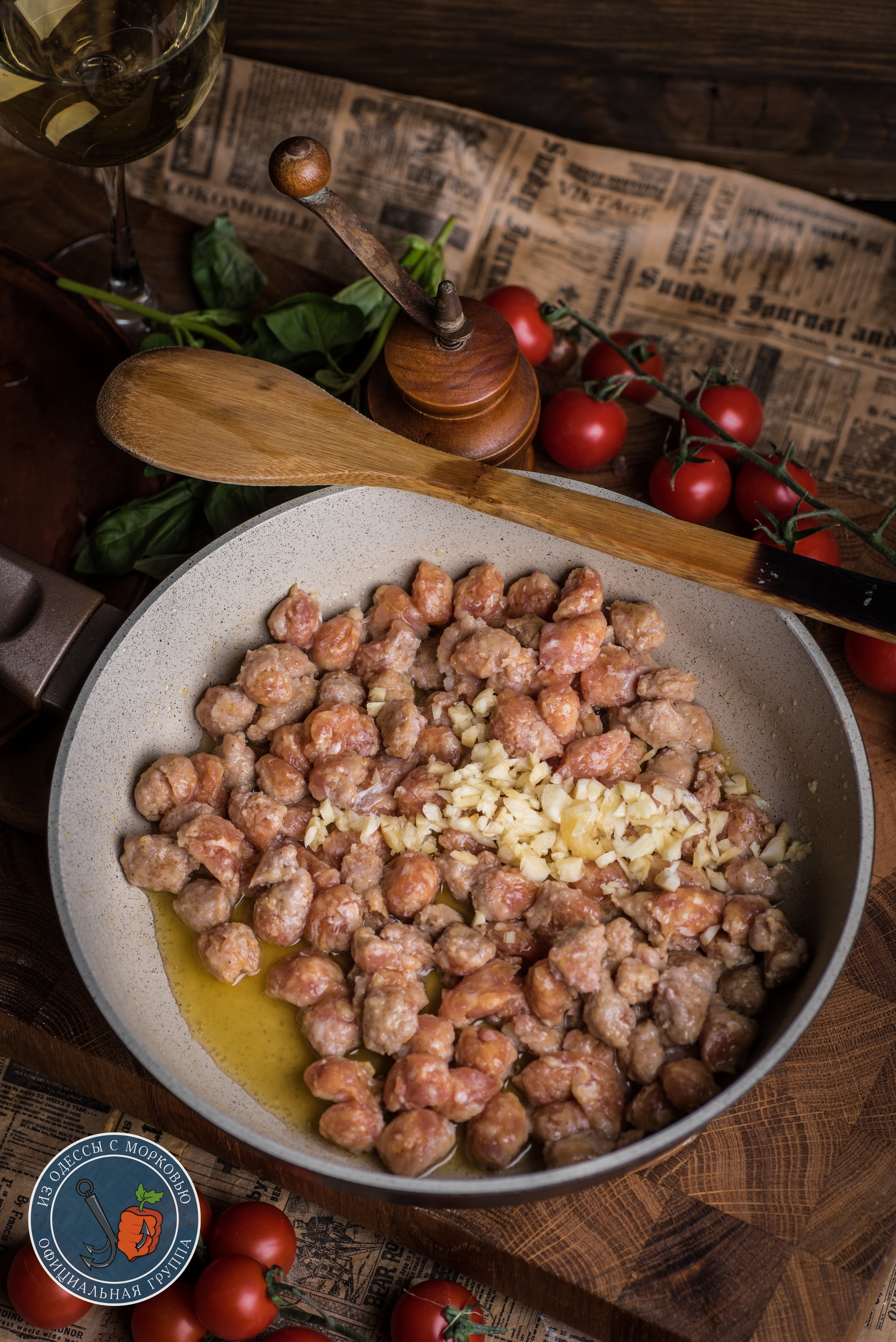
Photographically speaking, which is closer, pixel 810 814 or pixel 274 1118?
pixel 274 1118

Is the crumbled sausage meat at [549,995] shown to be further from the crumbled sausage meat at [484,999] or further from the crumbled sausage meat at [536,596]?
the crumbled sausage meat at [536,596]

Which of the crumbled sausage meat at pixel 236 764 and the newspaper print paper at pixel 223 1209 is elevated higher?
the crumbled sausage meat at pixel 236 764

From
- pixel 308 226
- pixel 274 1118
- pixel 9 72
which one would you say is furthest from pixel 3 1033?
pixel 308 226

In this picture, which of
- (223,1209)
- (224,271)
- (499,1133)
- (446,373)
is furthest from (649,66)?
(223,1209)

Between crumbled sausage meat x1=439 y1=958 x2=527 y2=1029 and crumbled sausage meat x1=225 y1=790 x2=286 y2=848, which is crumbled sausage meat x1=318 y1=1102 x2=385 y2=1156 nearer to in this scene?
crumbled sausage meat x1=439 y1=958 x2=527 y2=1029

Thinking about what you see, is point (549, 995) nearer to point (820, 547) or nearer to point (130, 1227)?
point (130, 1227)

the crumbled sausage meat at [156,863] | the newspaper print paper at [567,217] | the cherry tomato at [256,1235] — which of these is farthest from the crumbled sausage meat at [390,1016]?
the newspaper print paper at [567,217]

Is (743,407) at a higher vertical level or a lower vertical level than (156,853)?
higher

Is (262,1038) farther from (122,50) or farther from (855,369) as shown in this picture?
(855,369)
